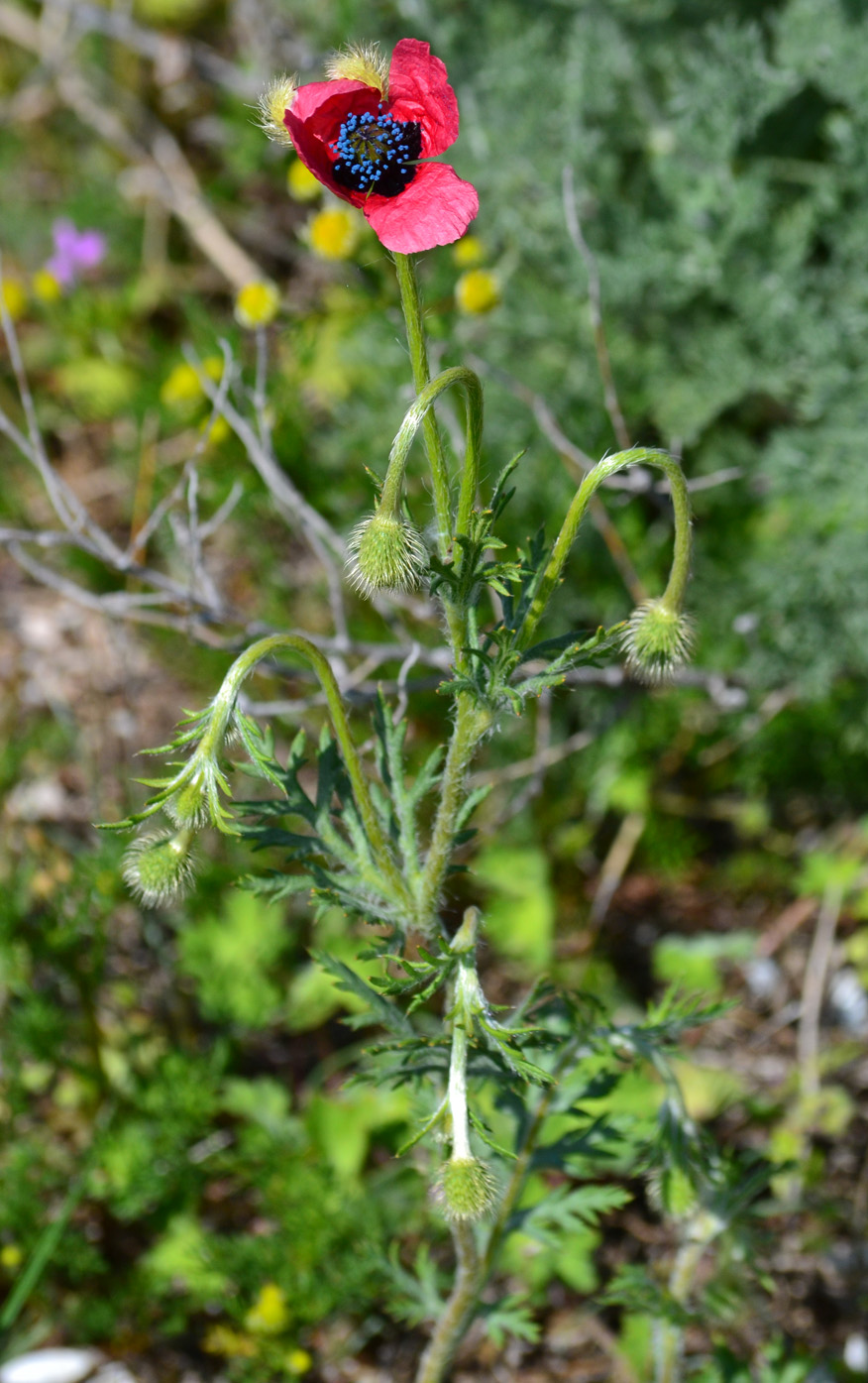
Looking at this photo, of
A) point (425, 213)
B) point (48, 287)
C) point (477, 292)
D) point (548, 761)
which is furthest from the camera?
point (48, 287)

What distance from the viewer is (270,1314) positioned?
243cm

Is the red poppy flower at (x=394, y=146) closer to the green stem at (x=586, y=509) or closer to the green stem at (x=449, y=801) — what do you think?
the green stem at (x=586, y=509)

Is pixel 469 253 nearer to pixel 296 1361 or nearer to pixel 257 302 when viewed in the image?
pixel 257 302

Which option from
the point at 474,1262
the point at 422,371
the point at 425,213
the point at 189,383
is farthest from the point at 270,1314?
the point at 189,383

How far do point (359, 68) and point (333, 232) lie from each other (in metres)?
1.54

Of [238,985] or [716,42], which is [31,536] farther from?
[716,42]

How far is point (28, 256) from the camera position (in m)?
4.78

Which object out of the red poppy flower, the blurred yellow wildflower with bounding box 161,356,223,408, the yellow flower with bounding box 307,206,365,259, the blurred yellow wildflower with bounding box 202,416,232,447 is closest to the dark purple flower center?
the red poppy flower

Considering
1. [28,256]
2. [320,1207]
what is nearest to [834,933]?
[320,1207]

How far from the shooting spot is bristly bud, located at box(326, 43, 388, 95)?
1450mm

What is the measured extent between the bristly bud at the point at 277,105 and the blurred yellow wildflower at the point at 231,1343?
240 cm

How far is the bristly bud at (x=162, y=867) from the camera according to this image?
1517mm

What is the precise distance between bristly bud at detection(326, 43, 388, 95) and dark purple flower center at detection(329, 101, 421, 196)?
0.11 ft

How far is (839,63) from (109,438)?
2858mm
